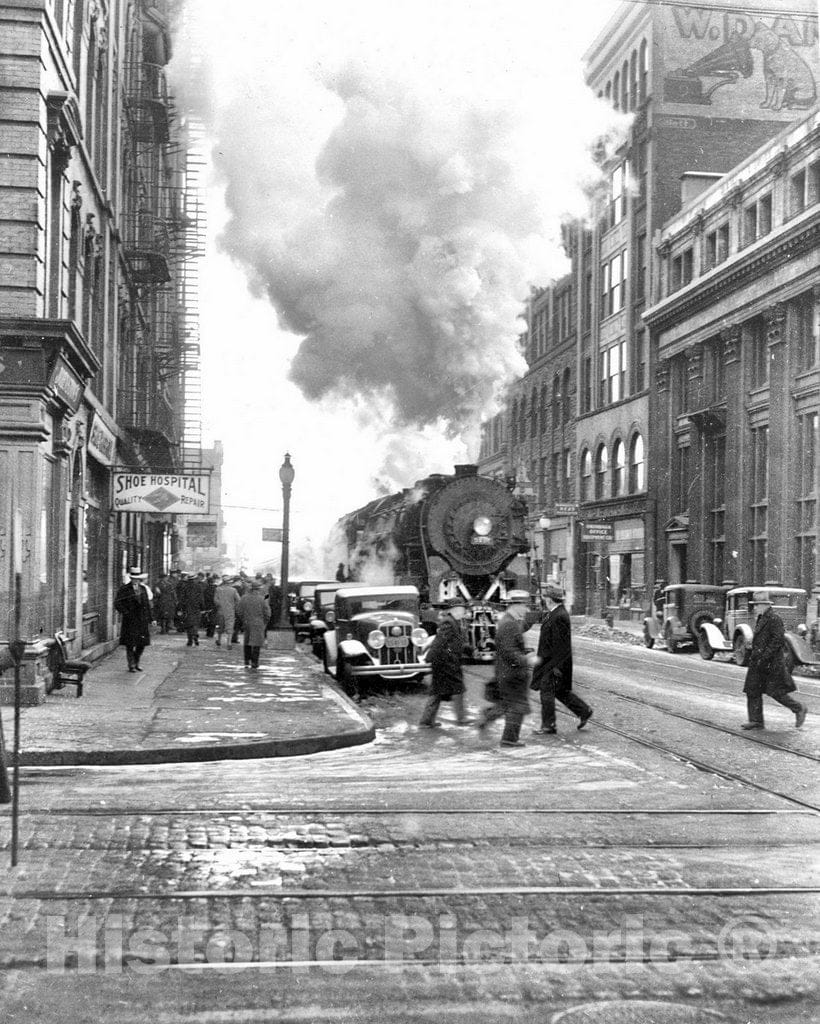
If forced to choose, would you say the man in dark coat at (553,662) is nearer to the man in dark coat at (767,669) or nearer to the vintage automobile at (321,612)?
the man in dark coat at (767,669)

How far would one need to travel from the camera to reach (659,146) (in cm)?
5072

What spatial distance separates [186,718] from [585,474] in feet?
148

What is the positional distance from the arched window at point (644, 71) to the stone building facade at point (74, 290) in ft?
77.0

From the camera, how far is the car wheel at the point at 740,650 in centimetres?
2865

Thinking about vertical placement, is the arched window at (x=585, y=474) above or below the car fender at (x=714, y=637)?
above

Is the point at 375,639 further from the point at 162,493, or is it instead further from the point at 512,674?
the point at 512,674

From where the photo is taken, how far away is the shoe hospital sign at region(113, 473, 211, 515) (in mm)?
22234

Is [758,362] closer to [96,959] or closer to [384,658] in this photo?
[384,658]

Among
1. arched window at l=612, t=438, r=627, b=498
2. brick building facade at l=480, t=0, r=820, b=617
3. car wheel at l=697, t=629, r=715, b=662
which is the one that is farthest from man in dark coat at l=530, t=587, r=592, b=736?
arched window at l=612, t=438, r=627, b=498

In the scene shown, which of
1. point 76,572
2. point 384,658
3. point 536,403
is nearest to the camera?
point 384,658

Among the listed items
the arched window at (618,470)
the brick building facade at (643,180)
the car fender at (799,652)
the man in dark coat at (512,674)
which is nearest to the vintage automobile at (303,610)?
the car fender at (799,652)

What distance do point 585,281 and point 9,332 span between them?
46442mm

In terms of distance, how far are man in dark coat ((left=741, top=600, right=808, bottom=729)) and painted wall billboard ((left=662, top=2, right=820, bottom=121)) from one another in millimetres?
40371

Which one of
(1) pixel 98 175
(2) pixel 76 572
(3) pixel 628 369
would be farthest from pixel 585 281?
(2) pixel 76 572
